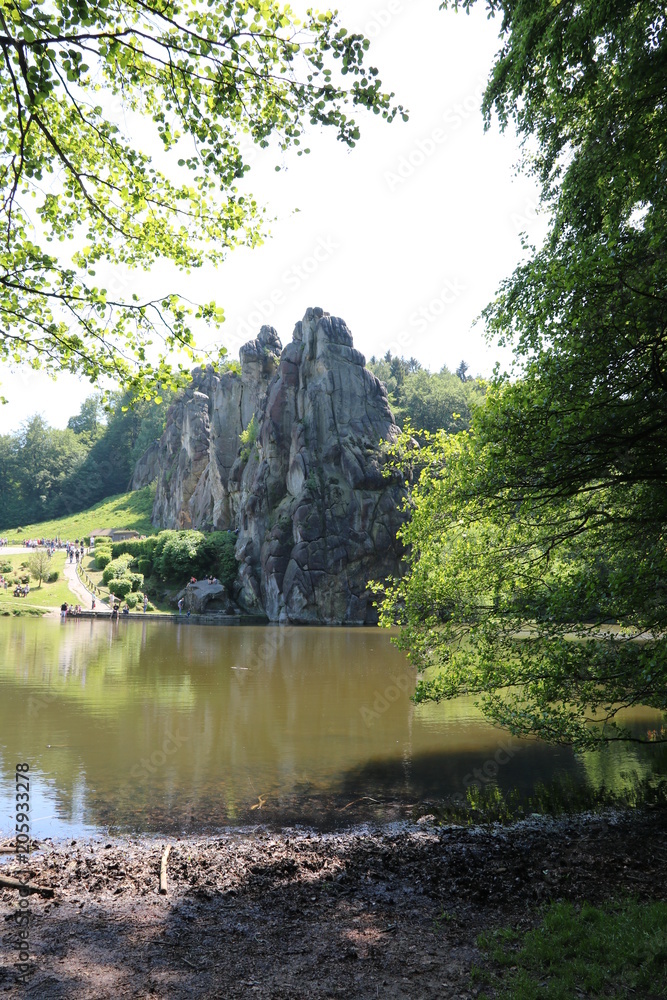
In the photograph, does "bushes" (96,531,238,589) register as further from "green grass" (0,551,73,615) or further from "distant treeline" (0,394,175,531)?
"distant treeline" (0,394,175,531)

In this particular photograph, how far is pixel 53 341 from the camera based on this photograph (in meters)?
6.40

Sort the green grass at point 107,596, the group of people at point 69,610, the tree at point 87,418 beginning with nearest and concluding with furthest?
the group of people at point 69,610 → the green grass at point 107,596 → the tree at point 87,418

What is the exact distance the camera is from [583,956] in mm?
4789

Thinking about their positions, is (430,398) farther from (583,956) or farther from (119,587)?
(583,956)

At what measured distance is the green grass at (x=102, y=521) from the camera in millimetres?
92375

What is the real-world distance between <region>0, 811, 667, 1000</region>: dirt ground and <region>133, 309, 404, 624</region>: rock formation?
1693 inches

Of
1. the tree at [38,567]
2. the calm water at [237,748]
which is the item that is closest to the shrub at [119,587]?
the tree at [38,567]

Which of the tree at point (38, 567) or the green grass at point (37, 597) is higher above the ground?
the tree at point (38, 567)

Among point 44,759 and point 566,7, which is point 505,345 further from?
point 44,759

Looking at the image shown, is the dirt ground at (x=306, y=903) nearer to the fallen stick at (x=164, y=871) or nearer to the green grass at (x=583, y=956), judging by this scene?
the fallen stick at (x=164, y=871)

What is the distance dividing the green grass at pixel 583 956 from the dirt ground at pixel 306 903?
260 mm

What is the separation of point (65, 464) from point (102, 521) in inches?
848

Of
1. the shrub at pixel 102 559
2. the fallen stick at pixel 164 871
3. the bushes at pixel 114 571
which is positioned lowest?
the fallen stick at pixel 164 871

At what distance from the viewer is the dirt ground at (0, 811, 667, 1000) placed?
16.2 feet
